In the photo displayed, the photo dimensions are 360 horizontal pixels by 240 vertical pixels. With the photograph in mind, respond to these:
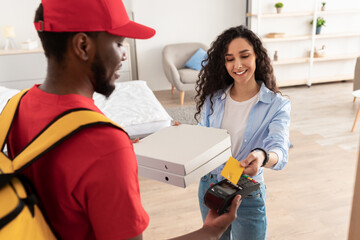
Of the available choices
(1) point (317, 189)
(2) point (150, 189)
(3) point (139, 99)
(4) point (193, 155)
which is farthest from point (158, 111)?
(4) point (193, 155)

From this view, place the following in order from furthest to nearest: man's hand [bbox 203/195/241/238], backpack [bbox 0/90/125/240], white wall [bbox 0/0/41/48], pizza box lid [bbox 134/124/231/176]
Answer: white wall [bbox 0/0/41/48] < pizza box lid [bbox 134/124/231/176] < man's hand [bbox 203/195/241/238] < backpack [bbox 0/90/125/240]

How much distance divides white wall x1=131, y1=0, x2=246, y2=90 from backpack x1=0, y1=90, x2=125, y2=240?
5.47 metres

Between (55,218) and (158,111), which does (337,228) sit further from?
(55,218)

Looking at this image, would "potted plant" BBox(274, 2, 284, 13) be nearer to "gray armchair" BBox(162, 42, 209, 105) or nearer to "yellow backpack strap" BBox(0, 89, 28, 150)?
"gray armchair" BBox(162, 42, 209, 105)

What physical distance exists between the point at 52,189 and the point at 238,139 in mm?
1044

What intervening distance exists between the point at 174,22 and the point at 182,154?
5232 millimetres

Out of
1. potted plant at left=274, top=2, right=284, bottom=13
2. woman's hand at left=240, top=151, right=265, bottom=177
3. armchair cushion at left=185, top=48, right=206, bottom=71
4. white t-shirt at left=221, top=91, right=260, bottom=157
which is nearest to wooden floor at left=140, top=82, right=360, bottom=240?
white t-shirt at left=221, top=91, right=260, bottom=157

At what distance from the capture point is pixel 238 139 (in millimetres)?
1620

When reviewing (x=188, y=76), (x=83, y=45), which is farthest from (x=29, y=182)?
(x=188, y=76)

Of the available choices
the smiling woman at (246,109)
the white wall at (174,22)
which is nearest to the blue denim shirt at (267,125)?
the smiling woman at (246,109)

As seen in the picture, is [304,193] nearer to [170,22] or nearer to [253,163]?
[253,163]

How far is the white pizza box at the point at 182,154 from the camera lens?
1113 mm

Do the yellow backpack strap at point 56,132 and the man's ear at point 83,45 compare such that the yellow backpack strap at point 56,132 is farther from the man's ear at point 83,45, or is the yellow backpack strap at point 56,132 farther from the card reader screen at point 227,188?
the card reader screen at point 227,188

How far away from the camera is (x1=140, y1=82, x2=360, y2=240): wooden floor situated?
8.39 ft
